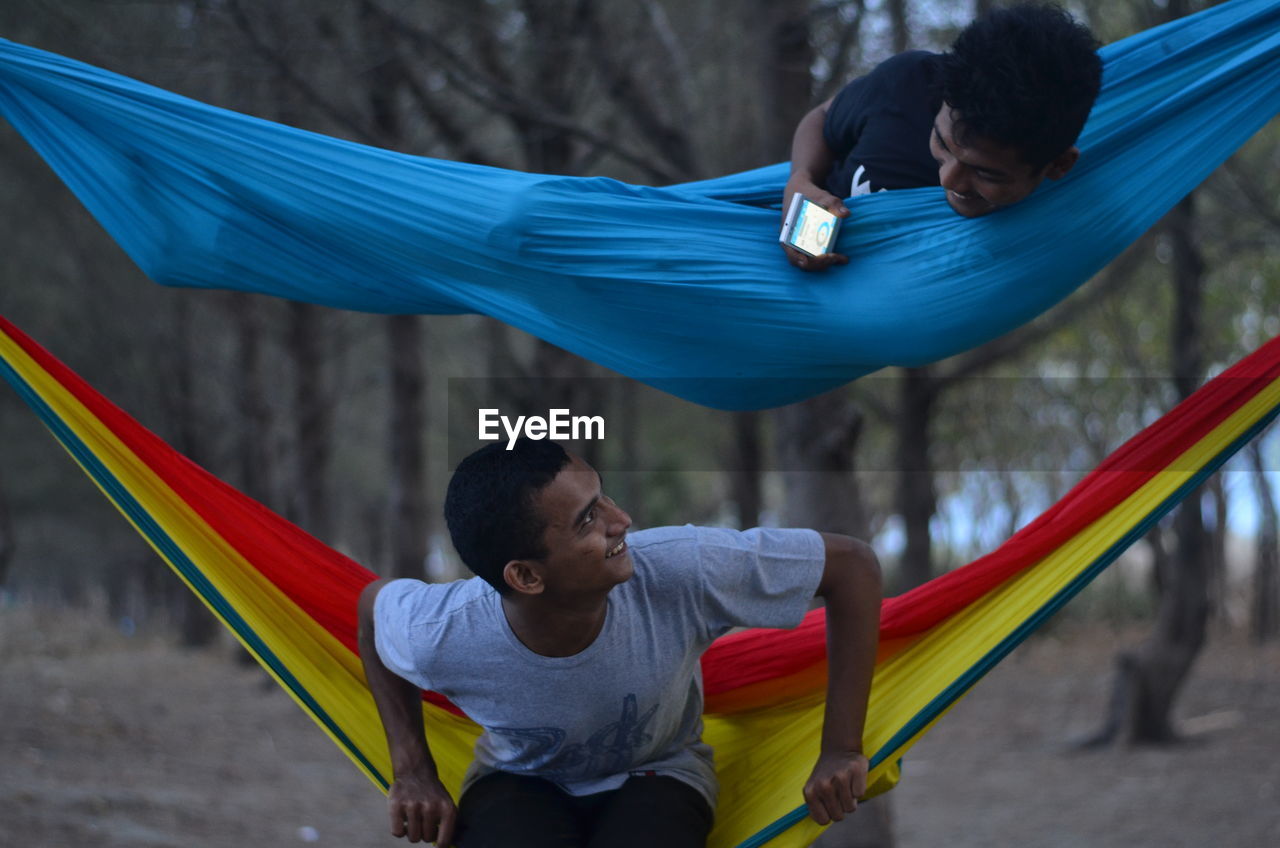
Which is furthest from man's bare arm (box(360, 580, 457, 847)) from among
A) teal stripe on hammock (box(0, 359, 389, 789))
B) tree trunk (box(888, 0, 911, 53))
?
tree trunk (box(888, 0, 911, 53))

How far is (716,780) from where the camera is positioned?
6.85ft

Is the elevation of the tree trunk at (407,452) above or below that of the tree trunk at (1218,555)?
above

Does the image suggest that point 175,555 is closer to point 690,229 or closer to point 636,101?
point 690,229

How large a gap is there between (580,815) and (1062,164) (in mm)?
1250

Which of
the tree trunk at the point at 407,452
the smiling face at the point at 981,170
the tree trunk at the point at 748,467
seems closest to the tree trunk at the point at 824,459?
the smiling face at the point at 981,170

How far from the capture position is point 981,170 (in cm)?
185

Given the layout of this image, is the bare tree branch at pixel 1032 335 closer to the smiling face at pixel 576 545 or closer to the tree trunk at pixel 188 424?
the smiling face at pixel 576 545

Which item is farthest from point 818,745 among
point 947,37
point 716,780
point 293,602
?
point 947,37

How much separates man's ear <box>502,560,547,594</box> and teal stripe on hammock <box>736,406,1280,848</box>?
53 cm

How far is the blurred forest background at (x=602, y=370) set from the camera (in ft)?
13.3

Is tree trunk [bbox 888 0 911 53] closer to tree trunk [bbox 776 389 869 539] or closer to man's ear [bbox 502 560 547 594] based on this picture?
tree trunk [bbox 776 389 869 539]

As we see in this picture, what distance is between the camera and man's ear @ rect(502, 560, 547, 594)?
1785mm

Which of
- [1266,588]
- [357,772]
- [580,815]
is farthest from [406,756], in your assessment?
[1266,588]

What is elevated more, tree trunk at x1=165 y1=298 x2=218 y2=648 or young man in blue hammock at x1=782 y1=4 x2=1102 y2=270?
young man in blue hammock at x1=782 y1=4 x2=1102 y2=270
